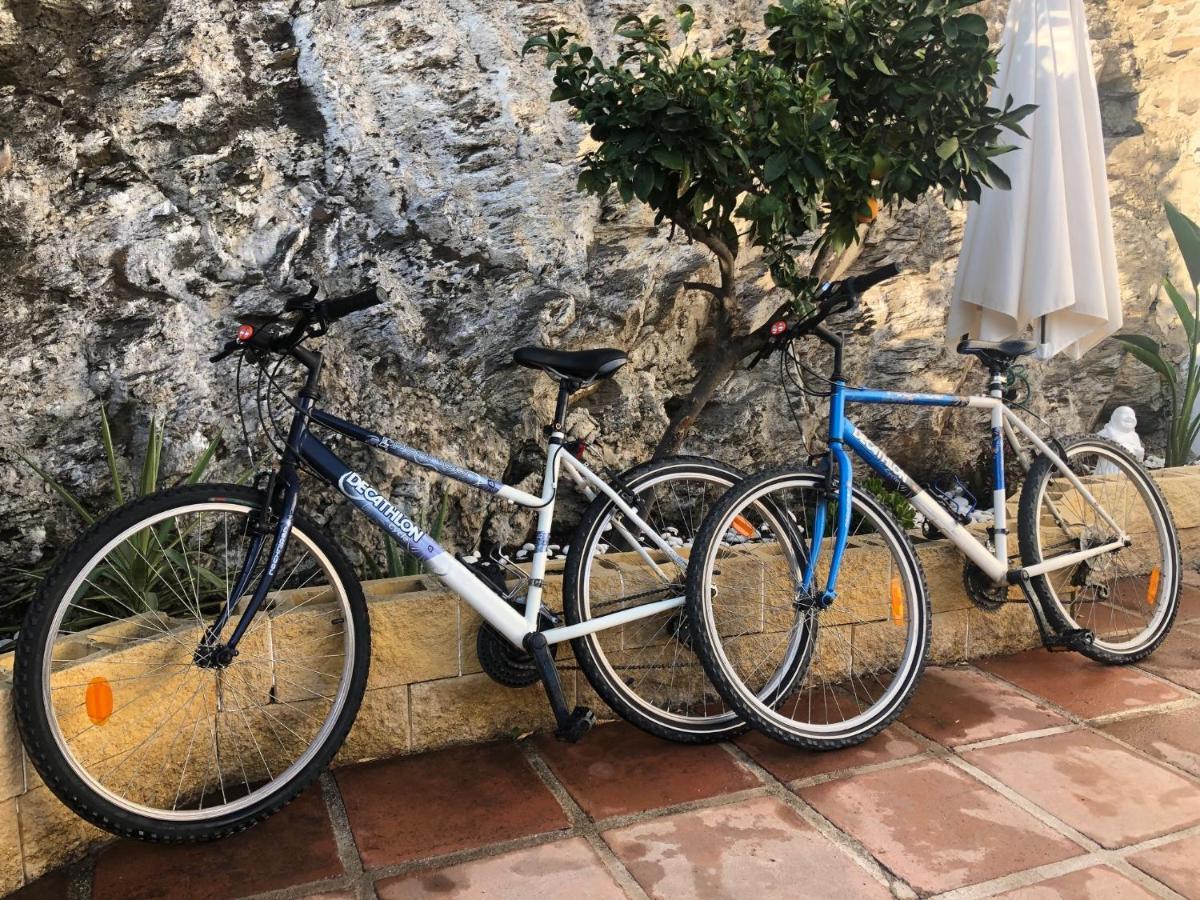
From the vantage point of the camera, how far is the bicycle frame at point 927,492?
9.02 feet

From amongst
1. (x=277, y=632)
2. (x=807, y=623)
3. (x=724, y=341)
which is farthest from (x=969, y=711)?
(x=277, y=632)

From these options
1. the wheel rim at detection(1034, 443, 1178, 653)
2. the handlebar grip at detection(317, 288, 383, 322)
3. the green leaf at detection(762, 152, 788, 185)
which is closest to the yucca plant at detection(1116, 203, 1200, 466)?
the wheel rim at detection(1034, 443, 1178, 653)

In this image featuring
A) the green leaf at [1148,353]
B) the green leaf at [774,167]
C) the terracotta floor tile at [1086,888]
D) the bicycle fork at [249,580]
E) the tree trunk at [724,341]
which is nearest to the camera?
the terracotta floor tile at [1086,888]

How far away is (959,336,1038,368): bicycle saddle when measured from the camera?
10.3ft

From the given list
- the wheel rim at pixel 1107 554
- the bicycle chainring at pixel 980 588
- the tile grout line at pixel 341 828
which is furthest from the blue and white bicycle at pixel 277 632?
the wheel rim at pixel 1107 554

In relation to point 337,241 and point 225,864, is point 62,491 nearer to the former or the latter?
point 225,864

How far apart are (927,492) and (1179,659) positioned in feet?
3.89

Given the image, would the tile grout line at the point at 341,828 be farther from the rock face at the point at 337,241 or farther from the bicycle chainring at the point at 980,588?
the bicycle chainring at the point at 980,588

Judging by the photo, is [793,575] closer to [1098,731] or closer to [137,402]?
[1098,731]

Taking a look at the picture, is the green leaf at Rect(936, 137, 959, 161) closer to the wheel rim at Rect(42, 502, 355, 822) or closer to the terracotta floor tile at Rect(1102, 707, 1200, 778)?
the terracotta floor tile at Rect(1102, 707, 1200, 778)

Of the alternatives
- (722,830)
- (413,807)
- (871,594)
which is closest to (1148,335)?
(871,594)

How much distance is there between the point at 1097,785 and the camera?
8.03 feet

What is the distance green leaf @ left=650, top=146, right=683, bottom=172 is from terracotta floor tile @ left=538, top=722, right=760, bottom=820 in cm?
162

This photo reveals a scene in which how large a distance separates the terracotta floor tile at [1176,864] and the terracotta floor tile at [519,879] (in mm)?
1176
